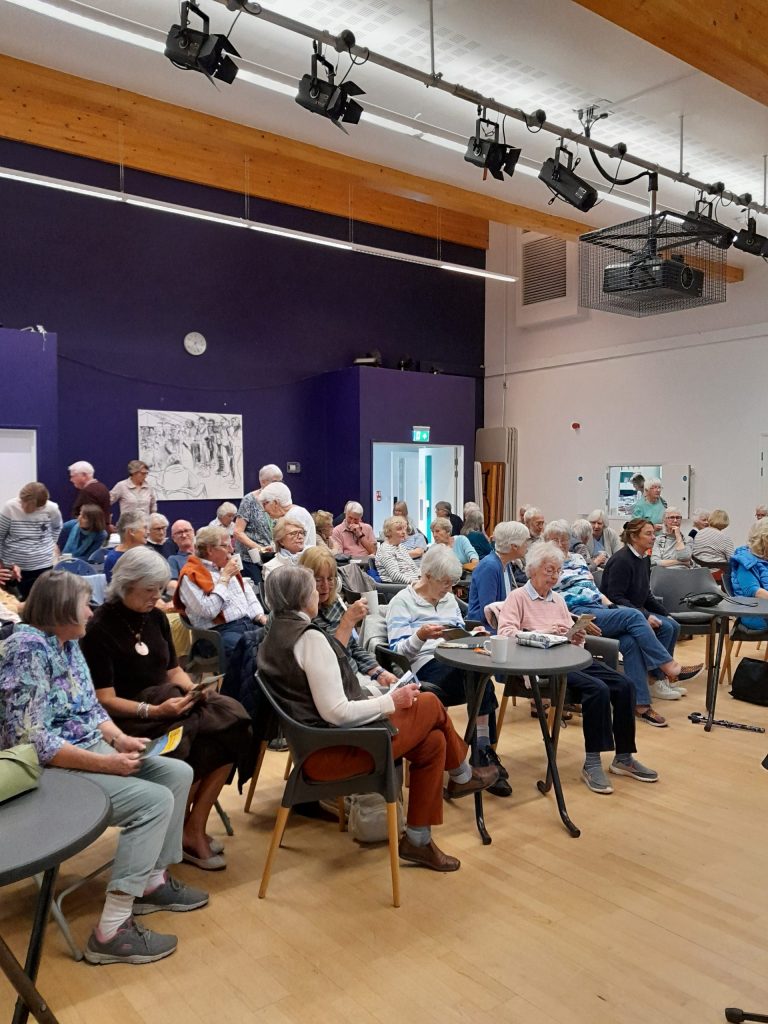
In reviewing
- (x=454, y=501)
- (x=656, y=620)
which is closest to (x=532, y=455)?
(x=454, y=501)

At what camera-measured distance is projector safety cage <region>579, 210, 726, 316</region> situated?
5.52 meters

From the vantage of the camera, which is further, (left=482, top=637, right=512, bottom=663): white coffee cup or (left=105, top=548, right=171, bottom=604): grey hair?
(left=482, top=637, right=512, bottom=663): white coffee cup

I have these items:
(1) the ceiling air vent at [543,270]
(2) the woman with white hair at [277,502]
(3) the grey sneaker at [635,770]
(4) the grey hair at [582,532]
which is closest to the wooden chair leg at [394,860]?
(3) the grey sneaker at [635,770]

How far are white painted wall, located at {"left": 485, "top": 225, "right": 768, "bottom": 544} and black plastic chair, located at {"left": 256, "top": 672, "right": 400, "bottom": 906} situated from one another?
26.5 ft

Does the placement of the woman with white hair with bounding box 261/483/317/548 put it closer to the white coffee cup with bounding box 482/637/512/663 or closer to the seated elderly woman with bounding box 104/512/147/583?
the seated elderly woman with bounding box 104/512/147/583

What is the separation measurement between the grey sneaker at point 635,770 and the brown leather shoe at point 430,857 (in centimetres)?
133

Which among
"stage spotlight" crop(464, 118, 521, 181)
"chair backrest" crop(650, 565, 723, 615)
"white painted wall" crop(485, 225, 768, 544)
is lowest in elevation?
"chair backrest" crop(650, 565, 723, 615)

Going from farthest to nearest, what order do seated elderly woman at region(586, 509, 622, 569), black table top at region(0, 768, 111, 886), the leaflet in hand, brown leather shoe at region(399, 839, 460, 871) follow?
seated elderly woman at region(586, 509, 622, 569) < brown leather shoe at region(399, 839, 460, 871) < the leaflet in hand < black table top at region(0, 768, 111, 886)

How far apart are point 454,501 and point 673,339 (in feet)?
12.3

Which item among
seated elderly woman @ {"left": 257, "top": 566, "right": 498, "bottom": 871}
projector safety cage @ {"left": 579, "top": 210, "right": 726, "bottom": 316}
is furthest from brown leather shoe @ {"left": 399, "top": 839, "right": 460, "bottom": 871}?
projector safety cage @ {"left": 579, "top": 210, "right": 726, "bottom": 316}

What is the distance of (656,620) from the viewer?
5.21 metres

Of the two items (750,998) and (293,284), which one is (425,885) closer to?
(750,998)

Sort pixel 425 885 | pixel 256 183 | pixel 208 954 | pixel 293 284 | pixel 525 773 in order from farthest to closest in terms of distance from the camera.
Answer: pixel 293 284
pixel 256 183
pixel 525 773
pixel 425 885
pixel 208 954

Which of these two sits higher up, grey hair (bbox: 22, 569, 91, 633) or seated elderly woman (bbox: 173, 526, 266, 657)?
grey hair (bbox: 22, 569, 91, 633)
